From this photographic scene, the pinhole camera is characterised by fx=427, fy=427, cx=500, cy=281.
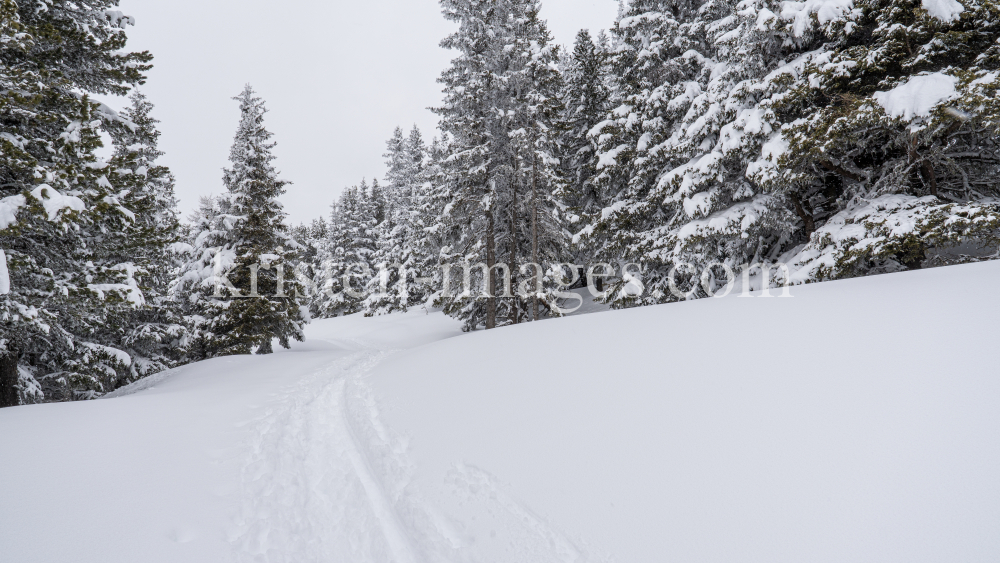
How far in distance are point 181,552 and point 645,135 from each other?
1533cm

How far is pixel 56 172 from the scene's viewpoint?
7059 millimetres

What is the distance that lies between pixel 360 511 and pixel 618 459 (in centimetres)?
266

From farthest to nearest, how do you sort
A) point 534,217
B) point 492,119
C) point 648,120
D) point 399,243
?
point 399,243 < point 492,119 < point 534,217 < point 648,120

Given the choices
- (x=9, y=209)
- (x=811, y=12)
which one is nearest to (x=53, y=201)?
(x=9, y=209)

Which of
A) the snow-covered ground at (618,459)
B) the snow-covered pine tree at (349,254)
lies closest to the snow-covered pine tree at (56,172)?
the snow-covered ground at (618,459)

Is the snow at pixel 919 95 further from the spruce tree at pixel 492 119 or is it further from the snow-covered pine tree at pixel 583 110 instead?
the snow-covered pine tree at pixel 583 110

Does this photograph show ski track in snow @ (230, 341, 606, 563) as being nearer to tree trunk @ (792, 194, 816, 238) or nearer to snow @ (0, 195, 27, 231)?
snow @ (0, 195, 27, 231)

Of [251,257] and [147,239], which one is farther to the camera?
[251,257]

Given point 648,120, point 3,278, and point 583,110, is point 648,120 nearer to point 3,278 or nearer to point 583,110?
point 583,110

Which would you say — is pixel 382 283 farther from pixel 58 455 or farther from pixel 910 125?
pixel 910 125

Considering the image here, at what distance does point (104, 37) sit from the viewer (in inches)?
357

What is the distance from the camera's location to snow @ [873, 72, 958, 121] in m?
7.71

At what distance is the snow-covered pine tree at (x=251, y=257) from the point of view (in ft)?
56.3

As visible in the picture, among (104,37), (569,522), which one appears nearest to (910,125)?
(569,522)
